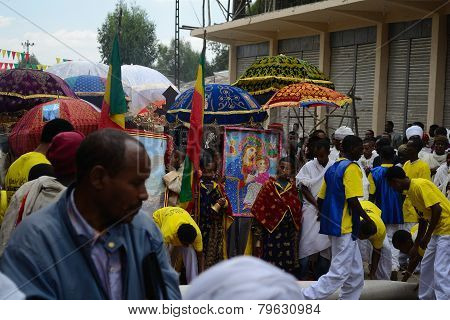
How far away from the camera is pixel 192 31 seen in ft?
77.3

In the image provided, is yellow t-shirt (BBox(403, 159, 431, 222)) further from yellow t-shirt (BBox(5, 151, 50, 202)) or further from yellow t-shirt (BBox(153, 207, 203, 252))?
yellow t-shirt (BBox(5, 151, 50, 202))

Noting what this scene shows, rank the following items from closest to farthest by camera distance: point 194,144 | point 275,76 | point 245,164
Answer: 1. point 194,144
2. point 245,164
3. point 275,76

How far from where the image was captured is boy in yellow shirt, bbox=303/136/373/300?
6.59 metres

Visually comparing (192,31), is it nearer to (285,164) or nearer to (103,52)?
(103,52)

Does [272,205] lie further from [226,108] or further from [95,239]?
[95,239]

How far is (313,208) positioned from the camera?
7.98 m

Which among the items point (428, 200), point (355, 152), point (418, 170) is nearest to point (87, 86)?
point (418, 170)

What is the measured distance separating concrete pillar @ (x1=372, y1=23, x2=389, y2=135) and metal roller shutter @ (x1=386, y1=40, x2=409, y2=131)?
0.32 feet

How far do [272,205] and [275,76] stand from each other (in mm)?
4186

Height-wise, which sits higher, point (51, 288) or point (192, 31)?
point (192, 31)

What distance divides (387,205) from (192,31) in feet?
51.8

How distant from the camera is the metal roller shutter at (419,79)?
1538cm

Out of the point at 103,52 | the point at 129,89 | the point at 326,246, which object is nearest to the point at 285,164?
the point at 326,246

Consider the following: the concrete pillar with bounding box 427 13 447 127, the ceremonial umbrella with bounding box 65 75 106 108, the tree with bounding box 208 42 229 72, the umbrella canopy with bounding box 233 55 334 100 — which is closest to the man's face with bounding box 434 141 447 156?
the umbrella canopy with bounding box 233 55 334 100
